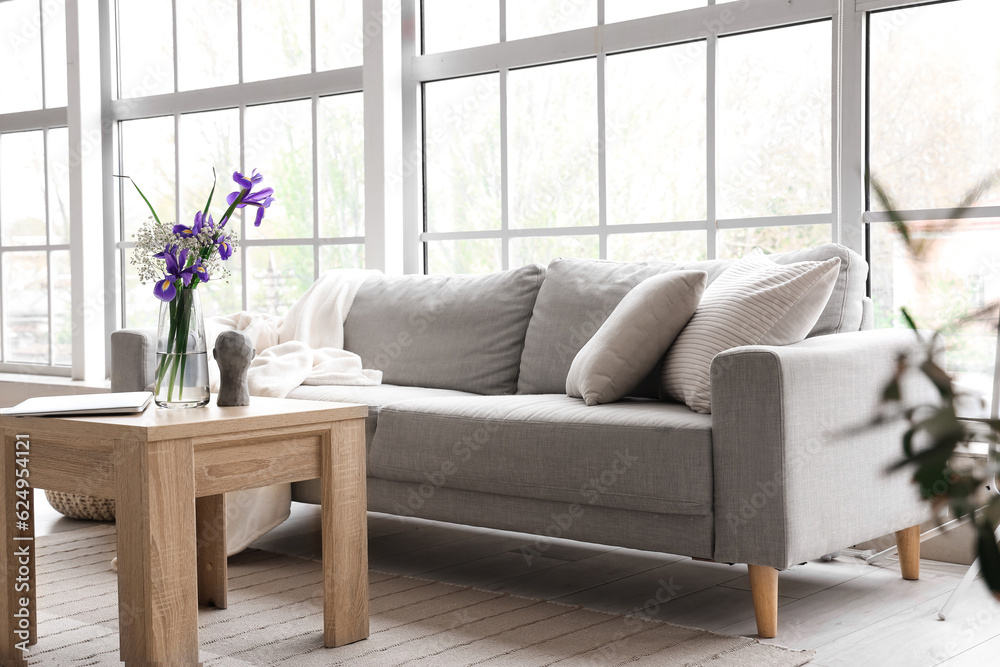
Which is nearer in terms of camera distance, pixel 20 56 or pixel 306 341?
pixel 306 341

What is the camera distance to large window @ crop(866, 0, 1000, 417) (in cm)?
304

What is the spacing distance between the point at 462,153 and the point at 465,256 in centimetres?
45

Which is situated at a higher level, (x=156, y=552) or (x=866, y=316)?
(x=866, y=316)

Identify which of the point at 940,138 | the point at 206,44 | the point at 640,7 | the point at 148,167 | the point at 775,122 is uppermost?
the point at 206,44

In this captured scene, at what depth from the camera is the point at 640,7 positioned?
3793 millimetres

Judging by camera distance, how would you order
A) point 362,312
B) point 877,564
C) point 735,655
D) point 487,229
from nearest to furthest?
point 735,655 < point 877,564 < point 362,312 < point 487,229

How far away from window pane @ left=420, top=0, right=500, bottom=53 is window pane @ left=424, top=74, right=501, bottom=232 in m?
0.16

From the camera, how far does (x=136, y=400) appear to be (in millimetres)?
2137

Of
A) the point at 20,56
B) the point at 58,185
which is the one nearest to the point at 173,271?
the point at 58,185

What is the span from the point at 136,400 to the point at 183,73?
11.7 ft

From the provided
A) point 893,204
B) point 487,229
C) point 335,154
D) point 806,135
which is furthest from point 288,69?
point 893,204

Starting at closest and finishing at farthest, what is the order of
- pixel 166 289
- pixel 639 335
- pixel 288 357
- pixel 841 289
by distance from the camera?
pixel 166 289
pixel 639 335
pixel 841 289
pixel 288 357

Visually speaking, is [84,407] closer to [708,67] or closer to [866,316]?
[866,316]

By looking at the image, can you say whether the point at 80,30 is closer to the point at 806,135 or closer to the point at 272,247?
the point at 272,247
